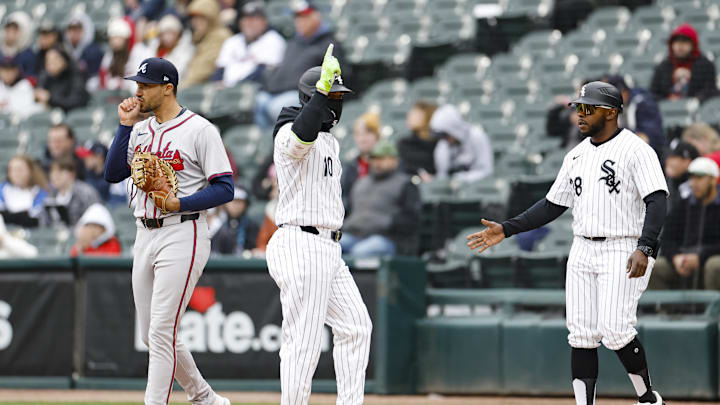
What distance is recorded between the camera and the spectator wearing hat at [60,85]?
44.7 feet

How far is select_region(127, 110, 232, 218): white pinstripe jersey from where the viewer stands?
18.5 ft

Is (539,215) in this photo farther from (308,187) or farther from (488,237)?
(308,187)

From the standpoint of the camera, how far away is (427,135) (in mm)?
10766

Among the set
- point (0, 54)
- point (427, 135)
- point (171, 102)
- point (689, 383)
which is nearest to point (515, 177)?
point (427, 135)

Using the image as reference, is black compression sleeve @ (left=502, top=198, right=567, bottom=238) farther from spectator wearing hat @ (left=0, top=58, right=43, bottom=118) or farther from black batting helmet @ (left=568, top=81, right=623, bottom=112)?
spectator wearing hat @ (left=0, top=58, right=43, bottom=118)

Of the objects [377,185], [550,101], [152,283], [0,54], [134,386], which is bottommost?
[134,386]

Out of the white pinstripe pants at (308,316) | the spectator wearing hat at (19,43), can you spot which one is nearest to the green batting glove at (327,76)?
the white pinstripe pants at (308,316)

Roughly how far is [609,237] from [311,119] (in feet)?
5.93

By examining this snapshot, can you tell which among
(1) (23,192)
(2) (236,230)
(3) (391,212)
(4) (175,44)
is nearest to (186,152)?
(3) (391,212)

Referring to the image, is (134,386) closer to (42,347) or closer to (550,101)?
(42,347)

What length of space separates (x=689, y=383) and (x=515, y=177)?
9.06ft

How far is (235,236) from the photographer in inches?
392

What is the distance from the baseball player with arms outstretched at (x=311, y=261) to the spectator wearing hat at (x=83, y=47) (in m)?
9.36

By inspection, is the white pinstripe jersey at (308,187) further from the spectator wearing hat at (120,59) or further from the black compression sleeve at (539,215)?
the spectator wearing hat at (120,59)
